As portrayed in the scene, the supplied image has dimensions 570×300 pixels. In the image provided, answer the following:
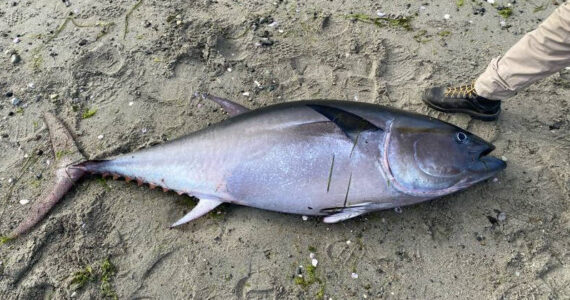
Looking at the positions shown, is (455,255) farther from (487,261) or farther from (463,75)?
(463,75)

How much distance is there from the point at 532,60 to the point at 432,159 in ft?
3.19

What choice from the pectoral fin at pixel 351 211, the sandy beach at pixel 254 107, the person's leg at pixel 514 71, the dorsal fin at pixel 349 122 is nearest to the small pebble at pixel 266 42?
the sandy beach at pixel 254 107

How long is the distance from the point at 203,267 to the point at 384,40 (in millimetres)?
2361

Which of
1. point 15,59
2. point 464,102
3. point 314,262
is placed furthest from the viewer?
point 15,59

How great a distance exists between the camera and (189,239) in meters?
2.56

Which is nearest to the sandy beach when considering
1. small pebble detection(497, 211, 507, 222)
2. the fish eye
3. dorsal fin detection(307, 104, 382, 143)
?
small pebble detection(497, 211, 507, 222)

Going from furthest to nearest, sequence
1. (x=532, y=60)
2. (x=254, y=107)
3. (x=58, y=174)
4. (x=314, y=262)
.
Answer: (x=254, y=107) < (x=58, y=174) < (x=532, y=60) < (x=314, y=262)

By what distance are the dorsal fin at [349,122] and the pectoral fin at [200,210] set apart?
878 millimetres

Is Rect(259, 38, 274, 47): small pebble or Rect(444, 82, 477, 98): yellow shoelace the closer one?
Rect(444, 82, 477, 98): yellow shoelace

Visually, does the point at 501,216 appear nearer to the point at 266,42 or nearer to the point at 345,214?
the point at 345,214

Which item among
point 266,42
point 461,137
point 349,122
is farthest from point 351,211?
point 266,42

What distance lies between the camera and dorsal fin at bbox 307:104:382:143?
94.8 inches

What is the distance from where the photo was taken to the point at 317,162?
2414 mm

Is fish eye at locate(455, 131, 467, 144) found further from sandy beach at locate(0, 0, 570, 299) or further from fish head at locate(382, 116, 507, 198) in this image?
sandy beach at locate(0, 0, 570, 299)
